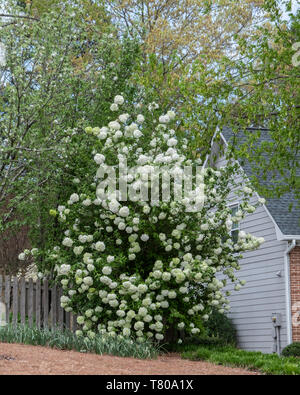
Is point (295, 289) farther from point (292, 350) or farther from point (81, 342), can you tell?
point (81, 342)

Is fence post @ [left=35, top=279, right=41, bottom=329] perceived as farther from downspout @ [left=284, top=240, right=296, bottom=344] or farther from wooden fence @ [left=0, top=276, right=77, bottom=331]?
downspout @ [left=284, top=240, right=296, bottom=344]

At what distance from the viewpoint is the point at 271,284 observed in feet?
43.1

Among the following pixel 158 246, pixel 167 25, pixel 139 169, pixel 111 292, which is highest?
pixel 167 25

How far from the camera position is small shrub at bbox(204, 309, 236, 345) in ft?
44.5

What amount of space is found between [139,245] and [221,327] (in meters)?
4.96

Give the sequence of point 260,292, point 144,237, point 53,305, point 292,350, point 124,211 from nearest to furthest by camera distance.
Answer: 1. point 124,211
2. point 144,237
3. point 292,350
4. point 53,305
5. point 260,292

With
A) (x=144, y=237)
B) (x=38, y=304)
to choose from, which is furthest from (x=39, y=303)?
(x=144, y=237)

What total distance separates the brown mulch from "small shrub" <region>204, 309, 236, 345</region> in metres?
5.59

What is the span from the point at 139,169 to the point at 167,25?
486 inches

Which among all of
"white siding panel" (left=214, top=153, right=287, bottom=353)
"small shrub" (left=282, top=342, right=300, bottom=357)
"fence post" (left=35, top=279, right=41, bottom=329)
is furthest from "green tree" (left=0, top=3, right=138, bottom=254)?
"small shrub" (left=282, top=342, right=300, bottom=357)

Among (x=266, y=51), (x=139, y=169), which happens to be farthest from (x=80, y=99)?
(x=266, y=51)

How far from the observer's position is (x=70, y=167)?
10648 mm

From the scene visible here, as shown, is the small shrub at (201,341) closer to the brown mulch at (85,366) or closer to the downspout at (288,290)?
the downspout at (288,290)
